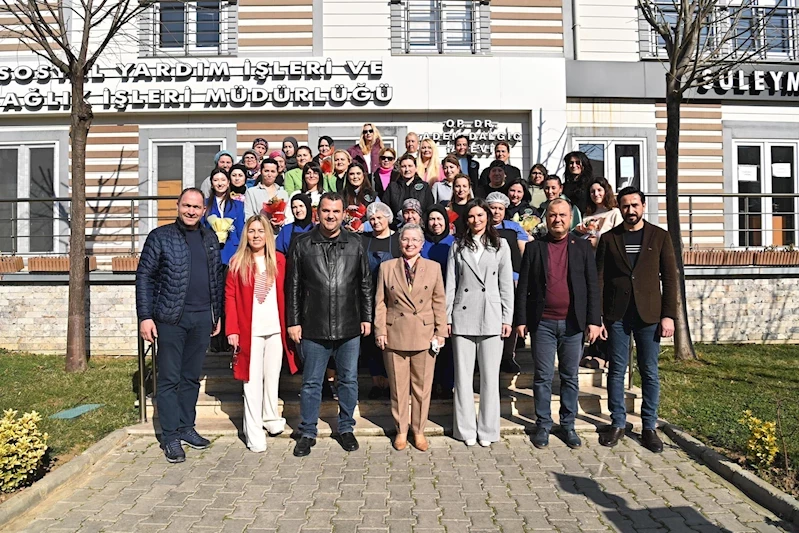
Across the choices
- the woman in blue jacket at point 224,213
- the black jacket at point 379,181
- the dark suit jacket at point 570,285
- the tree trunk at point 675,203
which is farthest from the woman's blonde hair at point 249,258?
the tree trunk at point 675,203

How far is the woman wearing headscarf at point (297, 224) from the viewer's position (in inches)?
246

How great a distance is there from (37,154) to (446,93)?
7895 mm

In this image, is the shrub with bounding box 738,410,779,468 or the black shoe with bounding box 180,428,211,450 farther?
the black shoe with bounding box 180,428,211,450

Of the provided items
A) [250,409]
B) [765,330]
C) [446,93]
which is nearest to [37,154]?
[446,93]

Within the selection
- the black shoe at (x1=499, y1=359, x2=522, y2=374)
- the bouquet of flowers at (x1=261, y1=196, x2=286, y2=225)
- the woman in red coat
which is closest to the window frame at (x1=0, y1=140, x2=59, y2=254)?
the bouquet of flowers at (x1=261, y1=196, x2=286, y2=225)

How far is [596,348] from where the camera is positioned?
7.07m

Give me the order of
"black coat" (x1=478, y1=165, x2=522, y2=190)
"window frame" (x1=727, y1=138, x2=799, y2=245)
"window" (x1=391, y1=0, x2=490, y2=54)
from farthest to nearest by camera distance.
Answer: "window frame" (x1=727, y1=138, x2=799, y2=245) < "window" (x1=391, y1=0, x2=490, y2=54) < "black coat" (x1=478, y1=165, x2=522, y2=190)

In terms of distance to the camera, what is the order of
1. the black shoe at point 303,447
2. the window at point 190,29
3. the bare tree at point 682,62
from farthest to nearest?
the window at point 190,29 < the bare tree at point 682,62 < the black shoe at point 303,447

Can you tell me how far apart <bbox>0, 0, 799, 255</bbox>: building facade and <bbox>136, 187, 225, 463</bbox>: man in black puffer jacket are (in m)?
6.55

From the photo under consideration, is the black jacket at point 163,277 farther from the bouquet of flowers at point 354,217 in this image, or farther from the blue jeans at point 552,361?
the blue jeans at point 552,361

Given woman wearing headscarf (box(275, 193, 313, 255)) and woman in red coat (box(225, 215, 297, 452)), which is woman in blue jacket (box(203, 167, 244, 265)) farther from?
woman in red coat (box(225, 215, 297, 452))

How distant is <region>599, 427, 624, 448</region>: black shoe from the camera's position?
553cm

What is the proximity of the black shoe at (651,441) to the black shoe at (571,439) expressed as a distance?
55cm

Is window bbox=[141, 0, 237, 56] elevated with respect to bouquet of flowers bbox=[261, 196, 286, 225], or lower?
elevated
